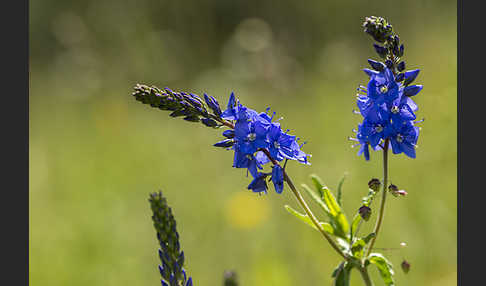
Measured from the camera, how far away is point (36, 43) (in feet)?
42.0

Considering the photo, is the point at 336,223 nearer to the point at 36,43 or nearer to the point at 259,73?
the point at 259,73

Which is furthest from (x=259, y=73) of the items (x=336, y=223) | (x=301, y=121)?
(x=336, y=223)

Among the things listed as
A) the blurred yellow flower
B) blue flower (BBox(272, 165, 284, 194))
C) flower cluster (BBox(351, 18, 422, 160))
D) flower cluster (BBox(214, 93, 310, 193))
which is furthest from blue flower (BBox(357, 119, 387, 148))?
the blurred yellow flower

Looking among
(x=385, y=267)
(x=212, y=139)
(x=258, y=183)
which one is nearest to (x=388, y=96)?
(x=258, y=183)

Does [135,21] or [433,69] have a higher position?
[135,21]

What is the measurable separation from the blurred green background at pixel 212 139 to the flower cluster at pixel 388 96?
2.62 m

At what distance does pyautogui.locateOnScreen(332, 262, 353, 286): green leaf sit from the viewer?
3.05 meters

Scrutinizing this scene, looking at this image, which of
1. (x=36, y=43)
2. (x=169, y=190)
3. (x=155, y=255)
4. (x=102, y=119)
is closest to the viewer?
(x=155, y=255)

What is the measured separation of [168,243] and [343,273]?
1.01 metres

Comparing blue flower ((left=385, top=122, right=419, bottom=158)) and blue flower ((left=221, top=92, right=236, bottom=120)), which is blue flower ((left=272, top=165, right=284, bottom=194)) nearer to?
blue flower ((left=221, top=92, right=236, bottom=120))

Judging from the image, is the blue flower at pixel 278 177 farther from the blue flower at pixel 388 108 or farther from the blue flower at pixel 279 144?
the blue flower at pixel 388 108

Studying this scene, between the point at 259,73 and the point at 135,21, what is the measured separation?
2604 millimetres

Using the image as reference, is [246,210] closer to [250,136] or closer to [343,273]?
[343,273]

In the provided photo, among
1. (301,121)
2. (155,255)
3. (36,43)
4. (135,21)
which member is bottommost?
(155,255)
